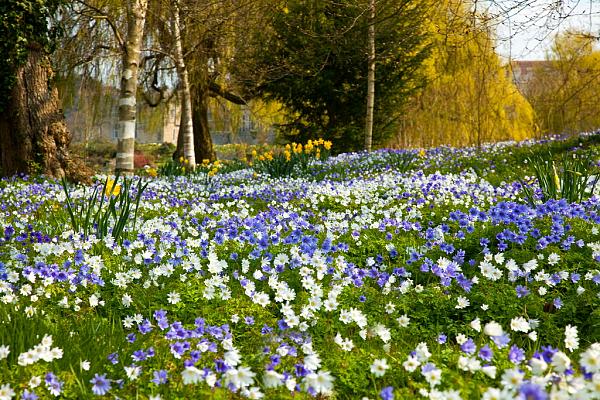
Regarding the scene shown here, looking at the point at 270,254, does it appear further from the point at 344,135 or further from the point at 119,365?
the point at 344,135

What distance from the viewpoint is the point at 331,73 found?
1468 centimetres

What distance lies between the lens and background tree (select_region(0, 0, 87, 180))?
26.4 ft

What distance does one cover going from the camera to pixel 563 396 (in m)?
1.34

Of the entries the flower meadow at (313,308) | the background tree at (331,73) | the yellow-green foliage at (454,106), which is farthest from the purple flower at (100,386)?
the yellow-green foliage at (454,106)

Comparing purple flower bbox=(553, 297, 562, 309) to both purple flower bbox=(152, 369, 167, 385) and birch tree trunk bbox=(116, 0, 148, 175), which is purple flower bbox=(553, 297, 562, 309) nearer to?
purple flower bbox=(152, 369, 167, 385)

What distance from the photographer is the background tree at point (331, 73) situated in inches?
556

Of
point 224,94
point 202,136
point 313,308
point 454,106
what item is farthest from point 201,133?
point 313,308

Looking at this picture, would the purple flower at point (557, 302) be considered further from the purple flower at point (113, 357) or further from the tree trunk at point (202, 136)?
the tree trunk at point (202, 136)

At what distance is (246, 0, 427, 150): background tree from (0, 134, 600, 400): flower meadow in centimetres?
1011

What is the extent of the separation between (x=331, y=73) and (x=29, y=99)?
8.73 meters

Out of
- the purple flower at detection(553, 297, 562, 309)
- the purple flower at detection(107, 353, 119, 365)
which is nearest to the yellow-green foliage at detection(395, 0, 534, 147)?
the purple flower at detection(553, 297, 562, 309)

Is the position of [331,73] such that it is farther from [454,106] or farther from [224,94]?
[454,106]

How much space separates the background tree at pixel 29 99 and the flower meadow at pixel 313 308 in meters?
3.72

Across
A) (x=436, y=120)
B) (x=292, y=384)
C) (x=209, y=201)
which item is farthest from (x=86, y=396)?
(x=436, y=120)
